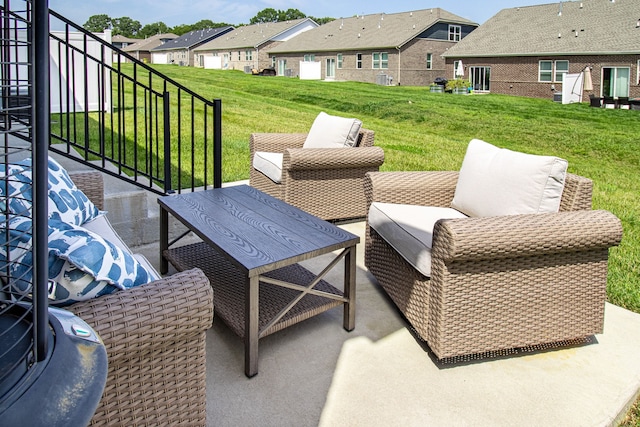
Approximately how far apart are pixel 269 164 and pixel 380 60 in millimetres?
28475

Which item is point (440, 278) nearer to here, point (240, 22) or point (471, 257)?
point (471, 257)

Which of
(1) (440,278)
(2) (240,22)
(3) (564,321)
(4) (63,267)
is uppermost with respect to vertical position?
(2) (240,22)

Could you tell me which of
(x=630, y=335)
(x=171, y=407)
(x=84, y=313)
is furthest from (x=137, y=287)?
(x=630, y=335)

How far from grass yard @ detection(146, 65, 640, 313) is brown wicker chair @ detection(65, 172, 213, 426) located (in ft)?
8.31

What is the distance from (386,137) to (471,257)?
24.8ft

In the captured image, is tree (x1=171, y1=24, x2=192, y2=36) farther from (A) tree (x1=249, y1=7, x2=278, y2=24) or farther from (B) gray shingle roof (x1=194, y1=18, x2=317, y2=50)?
(B) gray shingle roof (x1=194, y1=18, x2=317, y2=50)

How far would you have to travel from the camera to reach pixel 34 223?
65 cm

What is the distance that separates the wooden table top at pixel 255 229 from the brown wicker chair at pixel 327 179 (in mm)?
789

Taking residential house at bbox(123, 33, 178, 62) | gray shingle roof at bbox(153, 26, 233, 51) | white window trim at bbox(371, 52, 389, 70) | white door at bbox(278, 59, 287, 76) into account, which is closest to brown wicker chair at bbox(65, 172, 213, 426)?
white window trim at bbox(371, 52, 389, 70)

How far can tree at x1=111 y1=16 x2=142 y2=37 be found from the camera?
89.2 meters

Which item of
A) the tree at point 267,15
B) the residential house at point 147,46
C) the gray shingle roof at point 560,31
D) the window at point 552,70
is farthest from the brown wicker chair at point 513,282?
the tree at point 267,15

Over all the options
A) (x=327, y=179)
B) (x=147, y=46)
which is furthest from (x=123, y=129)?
(x=147, y=46)

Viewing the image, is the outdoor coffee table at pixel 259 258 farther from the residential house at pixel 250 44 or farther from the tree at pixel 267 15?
the tree at pixel 267 15

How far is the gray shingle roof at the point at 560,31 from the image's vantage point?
2248 cm
